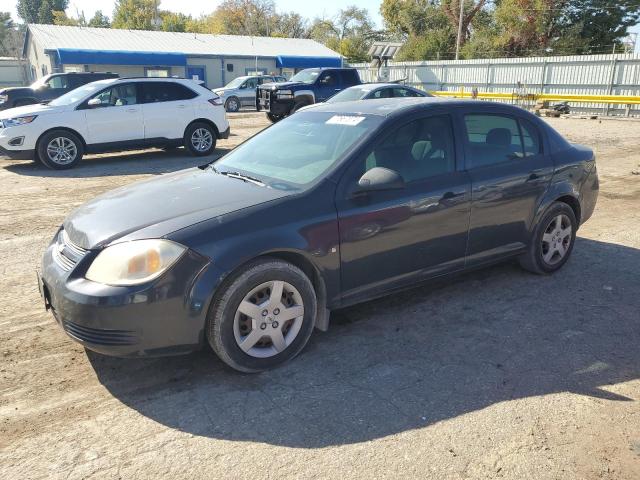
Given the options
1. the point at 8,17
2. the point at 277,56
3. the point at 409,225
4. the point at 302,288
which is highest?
the point at 8,17

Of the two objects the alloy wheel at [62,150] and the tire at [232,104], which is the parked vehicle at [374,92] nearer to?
the alloy wheel at [62,150]

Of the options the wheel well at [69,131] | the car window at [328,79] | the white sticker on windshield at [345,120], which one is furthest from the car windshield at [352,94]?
the white sticker on windshield at [345,120]

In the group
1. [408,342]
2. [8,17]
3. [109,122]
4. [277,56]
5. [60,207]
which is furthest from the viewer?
[8,17]

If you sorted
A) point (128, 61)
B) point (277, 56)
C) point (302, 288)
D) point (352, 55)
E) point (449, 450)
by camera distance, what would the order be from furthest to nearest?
point (352, 55), point (277, 56), point (128, 61), point (302, 288), point (449, 450)

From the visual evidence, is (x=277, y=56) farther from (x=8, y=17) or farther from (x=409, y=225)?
(x=8, y=17)

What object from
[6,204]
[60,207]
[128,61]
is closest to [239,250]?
[60,207]

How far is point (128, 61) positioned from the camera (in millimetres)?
34312

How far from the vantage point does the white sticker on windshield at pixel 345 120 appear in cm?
405

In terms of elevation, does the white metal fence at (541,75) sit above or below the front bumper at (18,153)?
above

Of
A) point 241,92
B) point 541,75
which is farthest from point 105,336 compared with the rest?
point 541,75

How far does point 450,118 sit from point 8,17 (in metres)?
116

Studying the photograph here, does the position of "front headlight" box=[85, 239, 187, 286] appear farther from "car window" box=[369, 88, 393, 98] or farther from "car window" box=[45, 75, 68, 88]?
"car window" box=[45, 75, 68, 88]

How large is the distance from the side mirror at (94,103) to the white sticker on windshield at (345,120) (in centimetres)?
797

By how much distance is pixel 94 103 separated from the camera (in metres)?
Result: 10.6
